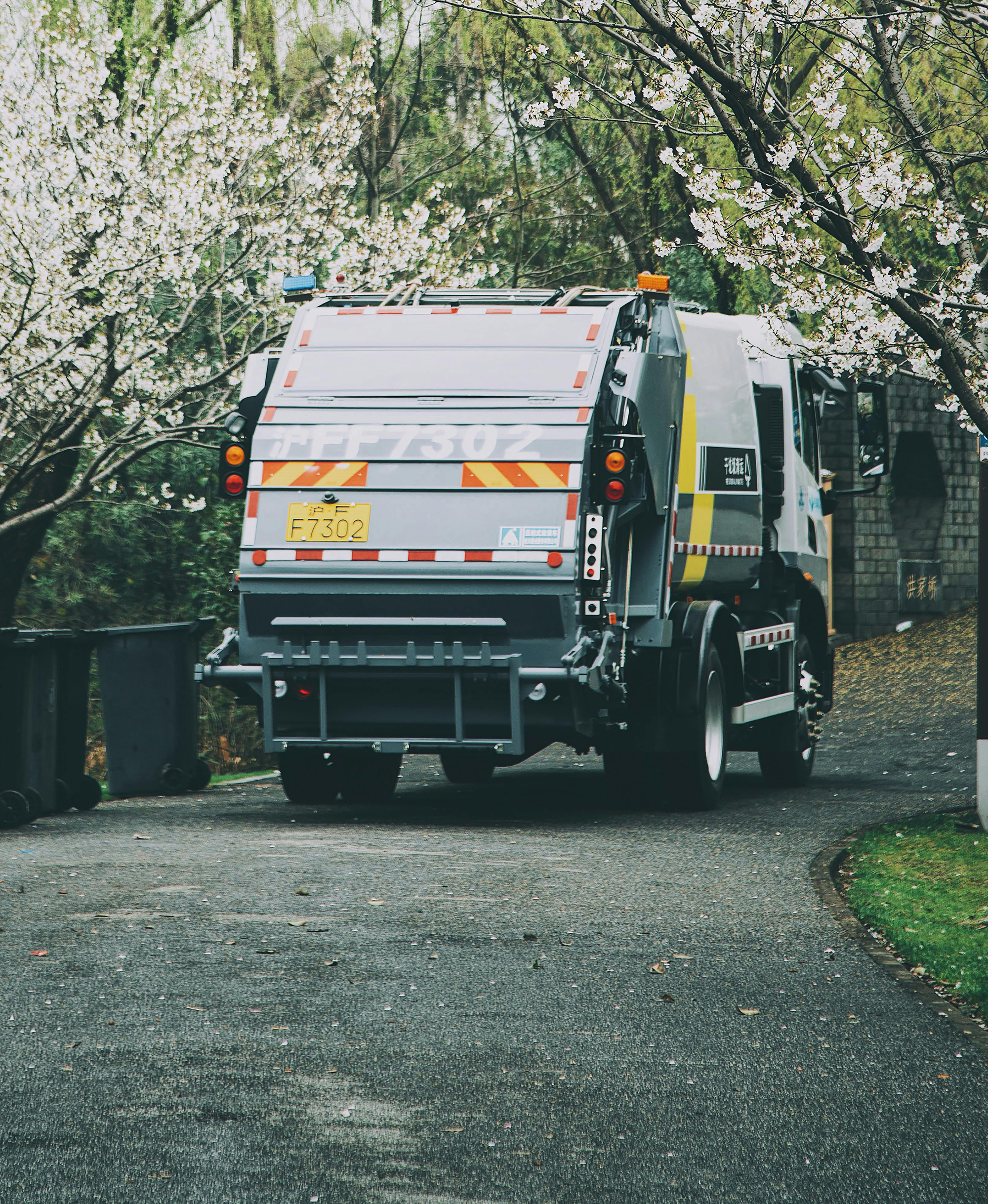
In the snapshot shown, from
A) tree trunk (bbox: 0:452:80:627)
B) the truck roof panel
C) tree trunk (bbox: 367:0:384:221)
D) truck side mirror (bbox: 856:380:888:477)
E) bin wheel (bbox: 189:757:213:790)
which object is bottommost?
bin wheel (bbox: 189:757:213:790)

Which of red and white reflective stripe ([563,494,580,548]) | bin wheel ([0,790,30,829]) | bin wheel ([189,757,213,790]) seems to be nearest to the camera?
red and white reflective stripe ([563,494,580,548])

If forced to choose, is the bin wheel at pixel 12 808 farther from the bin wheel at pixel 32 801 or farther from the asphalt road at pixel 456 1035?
the asphalt road at pixel 456 1035

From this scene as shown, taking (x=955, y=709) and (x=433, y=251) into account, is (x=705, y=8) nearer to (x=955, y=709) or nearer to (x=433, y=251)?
(x=433, y=251)

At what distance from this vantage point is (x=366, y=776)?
11.6 m

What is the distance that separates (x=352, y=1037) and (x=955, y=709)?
1438cm

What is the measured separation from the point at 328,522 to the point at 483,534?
3.07ft

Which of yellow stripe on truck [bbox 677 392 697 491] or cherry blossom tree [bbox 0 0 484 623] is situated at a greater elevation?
cherry blossom tree [bbox 0 0 484 623]

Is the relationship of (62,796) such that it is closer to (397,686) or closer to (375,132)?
(397,686)

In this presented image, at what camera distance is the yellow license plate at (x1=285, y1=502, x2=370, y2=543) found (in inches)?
394

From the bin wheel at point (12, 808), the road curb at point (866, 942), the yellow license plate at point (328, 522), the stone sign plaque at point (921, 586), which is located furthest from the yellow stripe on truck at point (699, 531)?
the stone sign plaque at point (921, 586)

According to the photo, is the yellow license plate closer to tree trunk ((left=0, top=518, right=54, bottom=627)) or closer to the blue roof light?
the blue roof light

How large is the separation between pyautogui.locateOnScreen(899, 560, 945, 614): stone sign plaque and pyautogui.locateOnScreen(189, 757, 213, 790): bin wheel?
1455cm

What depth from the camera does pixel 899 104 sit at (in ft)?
27.3

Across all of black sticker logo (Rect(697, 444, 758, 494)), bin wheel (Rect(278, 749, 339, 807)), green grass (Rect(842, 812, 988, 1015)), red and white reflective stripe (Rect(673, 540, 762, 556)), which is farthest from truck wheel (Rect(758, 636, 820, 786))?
bin wheel (Rect(278, 749, 339, 807))
